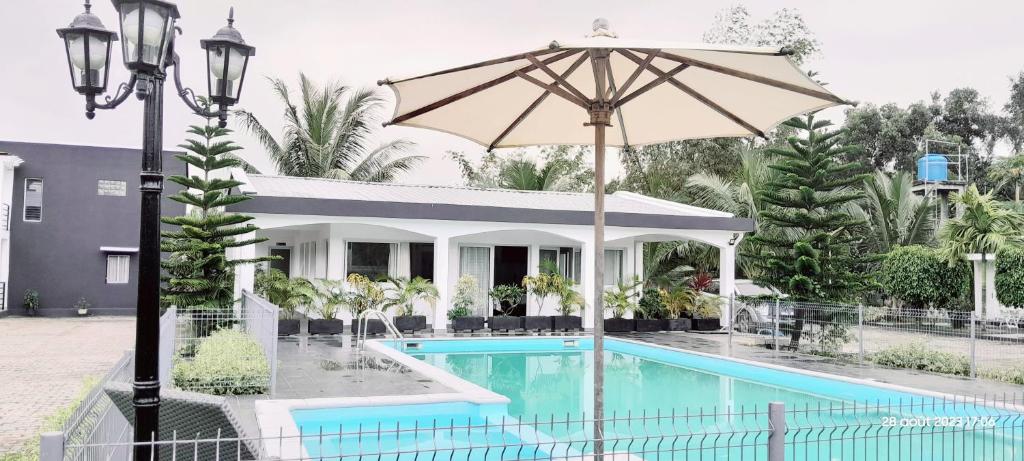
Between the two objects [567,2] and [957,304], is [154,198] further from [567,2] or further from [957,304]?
[957,304]

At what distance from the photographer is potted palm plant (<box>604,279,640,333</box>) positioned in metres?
18.0

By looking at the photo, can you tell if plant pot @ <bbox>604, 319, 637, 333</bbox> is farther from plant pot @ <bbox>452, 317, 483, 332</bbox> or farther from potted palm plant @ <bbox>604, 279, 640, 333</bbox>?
plant pot @ <bbox>452, 317, 483, 332</bbox>

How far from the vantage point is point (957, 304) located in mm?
21172

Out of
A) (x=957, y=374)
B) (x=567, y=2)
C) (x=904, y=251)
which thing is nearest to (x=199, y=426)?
(x=957, y=374)

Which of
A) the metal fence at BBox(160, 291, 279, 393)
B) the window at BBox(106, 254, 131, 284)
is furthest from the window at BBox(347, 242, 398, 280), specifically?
the window at BBox(106, 254, 131, 284)

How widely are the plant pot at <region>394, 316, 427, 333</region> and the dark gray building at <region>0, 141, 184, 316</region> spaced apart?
11.2m

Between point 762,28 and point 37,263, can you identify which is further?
point 762,28

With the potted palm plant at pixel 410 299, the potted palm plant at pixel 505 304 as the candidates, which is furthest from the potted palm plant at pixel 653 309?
the potted palm plant at pixel 410 299

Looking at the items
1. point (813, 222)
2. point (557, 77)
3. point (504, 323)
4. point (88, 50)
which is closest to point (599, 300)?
point (557, 77)

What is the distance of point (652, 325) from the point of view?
18.4m

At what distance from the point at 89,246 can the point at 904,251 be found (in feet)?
75.6

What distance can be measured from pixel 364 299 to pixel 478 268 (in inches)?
139

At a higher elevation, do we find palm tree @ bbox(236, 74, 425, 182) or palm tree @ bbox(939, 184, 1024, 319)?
palm tree @ bbox(236, 74, 425, 182)

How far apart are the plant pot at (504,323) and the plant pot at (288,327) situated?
13.6ft
